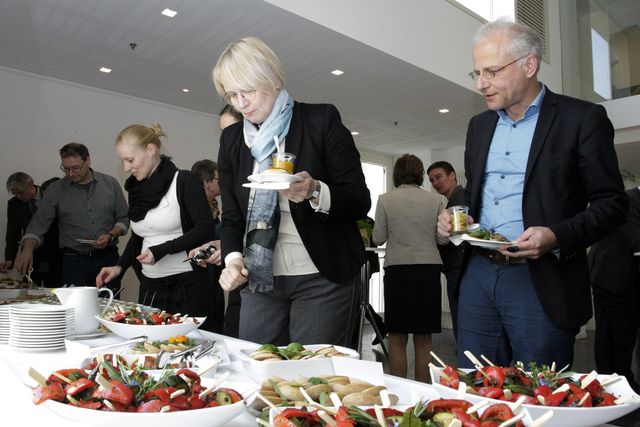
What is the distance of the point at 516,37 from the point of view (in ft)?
5.11

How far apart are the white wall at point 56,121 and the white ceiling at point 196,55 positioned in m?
0.15

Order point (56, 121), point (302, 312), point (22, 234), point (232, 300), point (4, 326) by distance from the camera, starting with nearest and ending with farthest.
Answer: point (4, 326) < point (302, 312) < point (232, 300) < point (22, 234) < point (56, 121)

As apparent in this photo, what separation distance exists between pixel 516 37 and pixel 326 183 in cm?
68

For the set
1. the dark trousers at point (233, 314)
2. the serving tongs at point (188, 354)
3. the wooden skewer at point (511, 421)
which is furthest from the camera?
the dark trousers at point (233, 314)

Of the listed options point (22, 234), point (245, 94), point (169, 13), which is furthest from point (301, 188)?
point (22, 234)

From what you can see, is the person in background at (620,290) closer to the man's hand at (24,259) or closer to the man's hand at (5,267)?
the man's hand at (24,259)

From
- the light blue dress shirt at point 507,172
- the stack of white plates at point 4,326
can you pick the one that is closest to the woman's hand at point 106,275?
the stack of white plates at point 4,326

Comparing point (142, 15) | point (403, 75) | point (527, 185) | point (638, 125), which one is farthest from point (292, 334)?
point (638, 125)

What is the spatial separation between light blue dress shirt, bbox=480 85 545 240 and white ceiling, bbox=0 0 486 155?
3117mm

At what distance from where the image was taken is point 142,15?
4441mm

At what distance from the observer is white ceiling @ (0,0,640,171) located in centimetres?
441

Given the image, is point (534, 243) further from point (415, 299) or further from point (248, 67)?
point (415, 299)

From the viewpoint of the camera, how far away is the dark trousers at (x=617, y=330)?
336 cm

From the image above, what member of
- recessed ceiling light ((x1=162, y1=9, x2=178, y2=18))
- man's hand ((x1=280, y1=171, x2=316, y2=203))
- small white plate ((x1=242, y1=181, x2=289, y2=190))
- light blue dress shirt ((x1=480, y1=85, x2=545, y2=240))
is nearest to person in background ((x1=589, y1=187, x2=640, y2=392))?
light blue dress shirt ((x1=480, y1=85, x2=545, y2=240))
